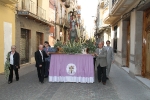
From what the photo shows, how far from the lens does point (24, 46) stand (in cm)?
1495

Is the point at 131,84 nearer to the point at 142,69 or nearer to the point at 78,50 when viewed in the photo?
the point at 142,69

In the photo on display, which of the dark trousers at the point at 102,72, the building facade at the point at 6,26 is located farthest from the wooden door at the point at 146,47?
the building facade at the point at 6,26

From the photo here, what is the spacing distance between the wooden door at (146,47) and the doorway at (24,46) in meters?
8.81

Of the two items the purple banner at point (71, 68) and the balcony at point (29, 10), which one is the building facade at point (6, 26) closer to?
the balcony at point (29, 10)

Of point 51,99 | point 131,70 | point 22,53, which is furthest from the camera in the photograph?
point 22,53

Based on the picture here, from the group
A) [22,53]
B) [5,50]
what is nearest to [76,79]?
[5,50]

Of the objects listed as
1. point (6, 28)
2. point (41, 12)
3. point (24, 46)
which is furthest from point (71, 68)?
point (41, 12)

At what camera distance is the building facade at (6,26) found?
10426mm

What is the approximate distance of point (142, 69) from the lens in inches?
354

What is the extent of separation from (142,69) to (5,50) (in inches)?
290

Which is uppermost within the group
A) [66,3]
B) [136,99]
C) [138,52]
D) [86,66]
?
[66,3]

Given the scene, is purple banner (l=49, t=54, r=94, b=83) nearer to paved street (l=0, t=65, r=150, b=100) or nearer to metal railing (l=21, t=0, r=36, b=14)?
paved street (l=0, t=65, r=150, b=100)

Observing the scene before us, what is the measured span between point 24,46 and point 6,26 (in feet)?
13.4

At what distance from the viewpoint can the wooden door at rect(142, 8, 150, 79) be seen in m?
8.62
